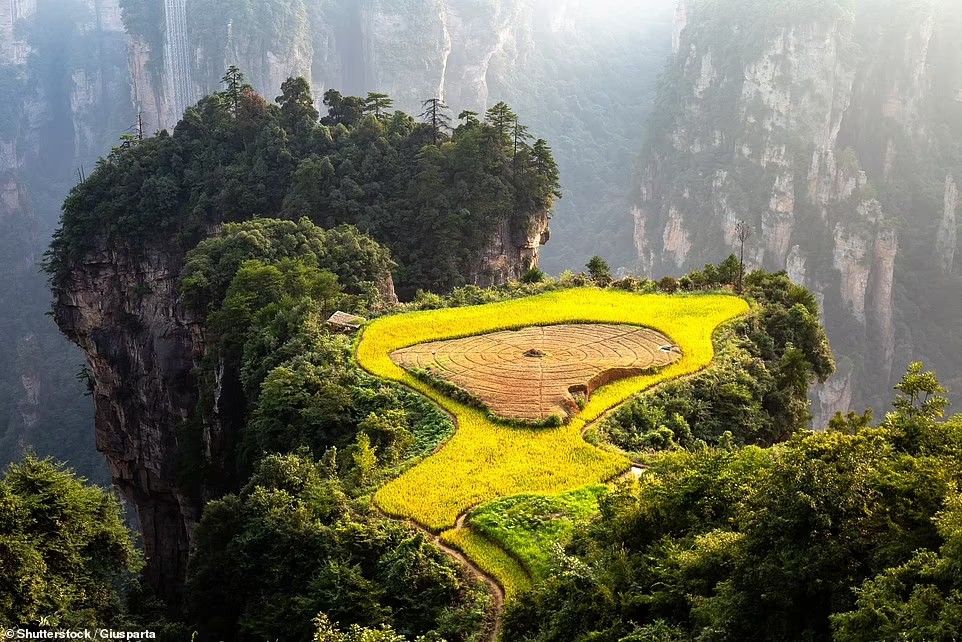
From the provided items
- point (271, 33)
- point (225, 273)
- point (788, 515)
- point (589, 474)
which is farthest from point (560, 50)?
point (788, 515)

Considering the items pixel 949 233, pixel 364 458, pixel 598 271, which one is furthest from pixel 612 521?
pixel 949 233

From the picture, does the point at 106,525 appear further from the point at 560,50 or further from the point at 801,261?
the point at 560,50

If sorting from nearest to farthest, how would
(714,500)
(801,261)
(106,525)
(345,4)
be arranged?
(714,500)
(106,525)
(801,261)
(345,4)

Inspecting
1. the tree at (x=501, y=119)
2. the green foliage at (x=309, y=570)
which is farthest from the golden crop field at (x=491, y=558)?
the tree at (x=501, y=119)

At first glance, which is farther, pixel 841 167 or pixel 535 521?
pixel 841 167

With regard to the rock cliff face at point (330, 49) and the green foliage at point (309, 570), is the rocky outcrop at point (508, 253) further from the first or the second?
the rock cliff face at point (330, 49)

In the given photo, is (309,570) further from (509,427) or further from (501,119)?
(501,119)

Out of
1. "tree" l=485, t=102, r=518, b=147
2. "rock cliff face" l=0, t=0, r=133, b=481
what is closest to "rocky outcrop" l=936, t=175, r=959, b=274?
"tree" l=485, t=102, r=518, b=147
